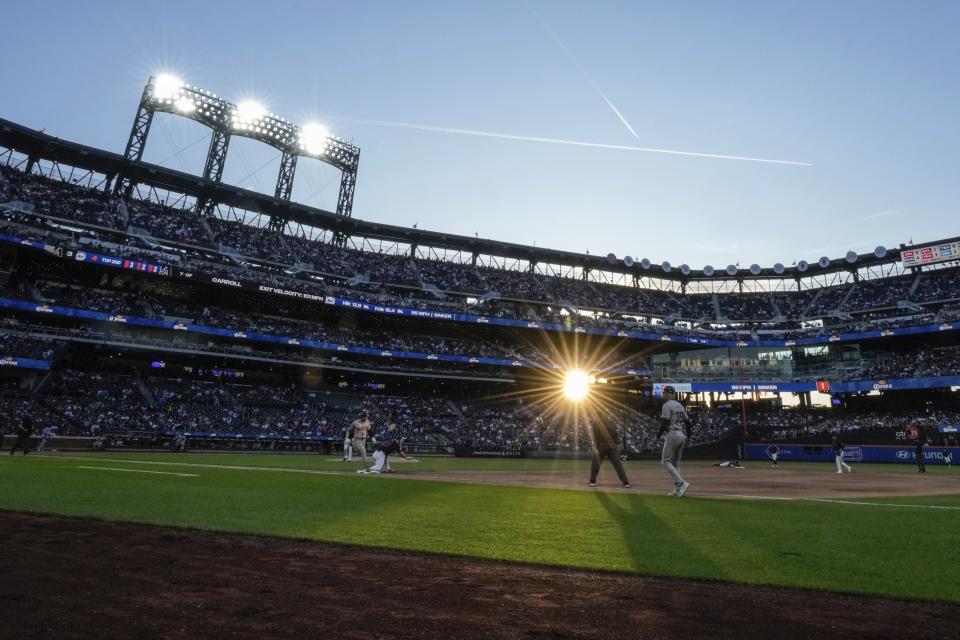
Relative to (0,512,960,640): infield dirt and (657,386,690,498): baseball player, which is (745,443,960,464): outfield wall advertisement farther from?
(0,512,960,640): infield dirt

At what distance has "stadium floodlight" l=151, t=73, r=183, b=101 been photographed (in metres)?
54.2

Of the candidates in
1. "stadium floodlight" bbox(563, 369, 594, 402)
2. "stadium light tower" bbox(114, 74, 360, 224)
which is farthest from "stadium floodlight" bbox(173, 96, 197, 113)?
"stadium floodlight" bbox(563, 369, 594, 402)

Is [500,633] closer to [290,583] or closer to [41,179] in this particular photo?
[290,583]

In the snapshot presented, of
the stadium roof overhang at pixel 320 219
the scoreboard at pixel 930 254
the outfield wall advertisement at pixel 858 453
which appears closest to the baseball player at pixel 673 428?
the outfield wall advertisement at pixel 858 453

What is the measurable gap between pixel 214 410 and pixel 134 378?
25.3 feet

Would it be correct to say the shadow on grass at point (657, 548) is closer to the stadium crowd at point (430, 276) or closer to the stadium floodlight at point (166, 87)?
the stadium crowd at point (430, 276)

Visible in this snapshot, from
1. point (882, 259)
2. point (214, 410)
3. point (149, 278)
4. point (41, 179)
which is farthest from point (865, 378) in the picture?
point (41, 179)

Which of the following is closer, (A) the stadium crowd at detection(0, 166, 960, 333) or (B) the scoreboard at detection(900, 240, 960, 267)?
(A) the stadium crowd at detection(0, 166, 960, 333)

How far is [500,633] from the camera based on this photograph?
11.0ft

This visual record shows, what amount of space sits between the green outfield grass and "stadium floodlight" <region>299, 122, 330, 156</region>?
5613 cm

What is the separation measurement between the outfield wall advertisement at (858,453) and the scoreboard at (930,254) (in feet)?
106

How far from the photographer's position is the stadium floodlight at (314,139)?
6212 centimetres

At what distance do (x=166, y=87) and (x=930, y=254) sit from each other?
81302 millimetres

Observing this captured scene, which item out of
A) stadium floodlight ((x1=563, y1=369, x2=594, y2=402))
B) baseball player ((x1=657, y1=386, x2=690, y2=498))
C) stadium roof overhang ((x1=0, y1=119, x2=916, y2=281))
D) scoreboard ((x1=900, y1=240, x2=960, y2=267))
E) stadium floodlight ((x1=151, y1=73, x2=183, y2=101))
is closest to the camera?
baseball player ((x1=657, y1=386, x2=690, y2=498))
